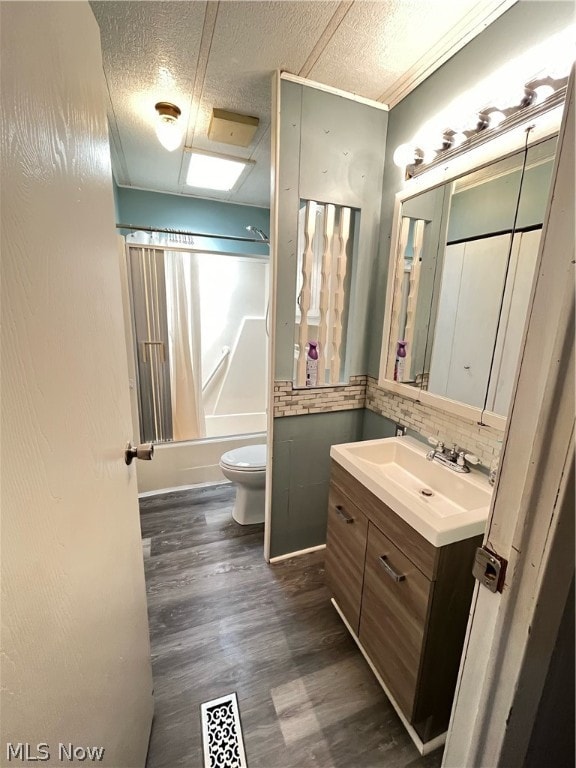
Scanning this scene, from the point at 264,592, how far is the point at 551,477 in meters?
1.64

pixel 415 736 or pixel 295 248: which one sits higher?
pixel 295 248

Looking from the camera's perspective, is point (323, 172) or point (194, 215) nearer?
point (323, 172)

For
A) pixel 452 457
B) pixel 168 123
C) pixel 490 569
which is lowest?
pixel 452 457

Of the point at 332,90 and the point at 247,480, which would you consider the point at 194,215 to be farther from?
the point at 247,480

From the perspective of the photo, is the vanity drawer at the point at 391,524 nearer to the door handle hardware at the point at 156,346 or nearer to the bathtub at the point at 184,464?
the bathtub at the point at 184,464

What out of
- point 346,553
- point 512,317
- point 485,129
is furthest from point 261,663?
point 485,129

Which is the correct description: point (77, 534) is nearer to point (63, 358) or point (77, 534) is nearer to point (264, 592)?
point (63, 358)

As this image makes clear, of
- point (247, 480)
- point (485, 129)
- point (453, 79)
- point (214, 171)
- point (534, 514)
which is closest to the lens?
point (534, 514)

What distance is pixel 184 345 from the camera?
2645mm

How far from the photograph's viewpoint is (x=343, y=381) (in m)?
1.89

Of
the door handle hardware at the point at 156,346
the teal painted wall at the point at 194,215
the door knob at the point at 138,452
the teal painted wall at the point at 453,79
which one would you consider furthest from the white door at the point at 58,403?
the teal painted wall at the point at 194,215

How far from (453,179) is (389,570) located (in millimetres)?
1508

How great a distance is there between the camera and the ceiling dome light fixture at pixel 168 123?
157 centimetres

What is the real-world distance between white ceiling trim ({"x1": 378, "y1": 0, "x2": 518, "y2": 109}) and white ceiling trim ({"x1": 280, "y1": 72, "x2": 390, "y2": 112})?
39 mm
